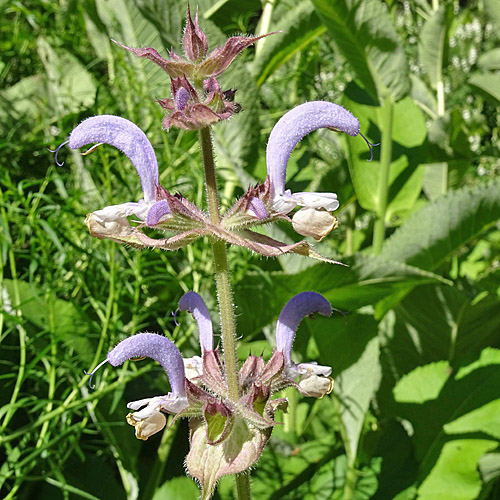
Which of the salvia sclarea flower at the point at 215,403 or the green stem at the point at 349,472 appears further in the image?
the green stem at the point at 349,472

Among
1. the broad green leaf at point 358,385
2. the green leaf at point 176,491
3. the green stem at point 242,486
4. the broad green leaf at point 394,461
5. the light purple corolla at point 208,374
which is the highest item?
the light purple corolla at point 208,374

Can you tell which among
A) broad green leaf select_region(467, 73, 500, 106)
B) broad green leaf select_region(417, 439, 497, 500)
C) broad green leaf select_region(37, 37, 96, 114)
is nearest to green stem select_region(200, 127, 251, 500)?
broad green leaf select_region(417, 439, 497, 500)

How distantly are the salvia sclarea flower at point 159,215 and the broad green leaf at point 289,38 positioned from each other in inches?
28.0

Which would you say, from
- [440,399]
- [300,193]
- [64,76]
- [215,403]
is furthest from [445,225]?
[64,76]

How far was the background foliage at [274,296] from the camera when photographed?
1.00 m

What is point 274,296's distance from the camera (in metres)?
1.01

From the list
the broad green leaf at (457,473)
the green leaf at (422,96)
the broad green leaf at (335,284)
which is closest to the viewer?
the broad green leaf at (335,284)

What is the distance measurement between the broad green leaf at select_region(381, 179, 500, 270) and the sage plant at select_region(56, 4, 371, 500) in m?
0.52

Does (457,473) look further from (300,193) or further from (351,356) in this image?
(300,193)

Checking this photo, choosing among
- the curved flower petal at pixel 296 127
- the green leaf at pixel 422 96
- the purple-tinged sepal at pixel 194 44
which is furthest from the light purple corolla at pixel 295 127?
the green leaf at pixel 422 96

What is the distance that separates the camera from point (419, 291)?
1311 millimetres

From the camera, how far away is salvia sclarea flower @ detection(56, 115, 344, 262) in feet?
1.98

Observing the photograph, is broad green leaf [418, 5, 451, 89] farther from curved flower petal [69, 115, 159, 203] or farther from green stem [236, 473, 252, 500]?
green stem [236, 473, 252, 500]

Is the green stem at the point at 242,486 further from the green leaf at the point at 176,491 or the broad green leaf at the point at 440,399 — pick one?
the broad green leaf at the point at 440,399
